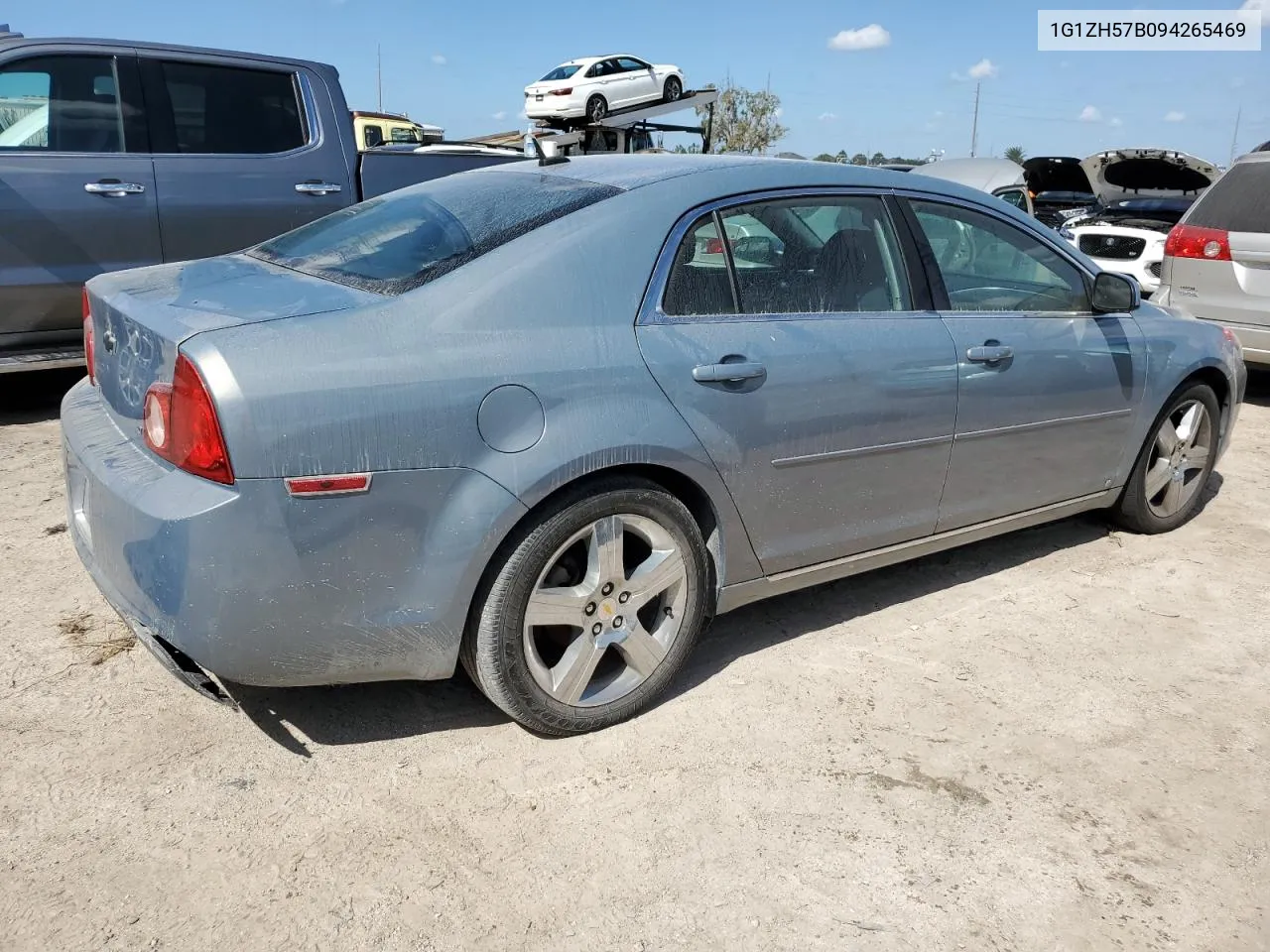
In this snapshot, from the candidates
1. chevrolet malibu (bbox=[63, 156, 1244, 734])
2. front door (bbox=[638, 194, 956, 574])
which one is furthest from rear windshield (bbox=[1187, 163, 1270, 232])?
front door (bbox=[638, 194, 956, 574])

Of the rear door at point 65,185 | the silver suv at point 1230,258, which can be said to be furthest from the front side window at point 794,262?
the silver suv at point 1230,258

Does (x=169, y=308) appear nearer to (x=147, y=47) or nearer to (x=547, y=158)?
(x=547, y=158)

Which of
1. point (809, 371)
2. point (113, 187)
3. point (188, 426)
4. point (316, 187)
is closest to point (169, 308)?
point (188, 426)

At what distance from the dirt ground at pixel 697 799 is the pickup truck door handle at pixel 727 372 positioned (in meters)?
0.96

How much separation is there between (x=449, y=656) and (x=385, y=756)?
0.37m

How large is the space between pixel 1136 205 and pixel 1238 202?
14.0 ft

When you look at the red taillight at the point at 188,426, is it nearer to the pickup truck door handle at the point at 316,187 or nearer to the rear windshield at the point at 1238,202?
the pickup truck door handle at the point at 316,187

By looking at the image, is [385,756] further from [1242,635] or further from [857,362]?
[1242,635]

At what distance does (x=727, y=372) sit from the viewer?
2900 millimetres

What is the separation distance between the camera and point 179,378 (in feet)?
7.70

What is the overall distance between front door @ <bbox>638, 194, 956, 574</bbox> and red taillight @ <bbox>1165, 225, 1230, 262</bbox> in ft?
15.4

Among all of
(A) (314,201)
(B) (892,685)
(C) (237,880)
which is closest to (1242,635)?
(B) (892,685)

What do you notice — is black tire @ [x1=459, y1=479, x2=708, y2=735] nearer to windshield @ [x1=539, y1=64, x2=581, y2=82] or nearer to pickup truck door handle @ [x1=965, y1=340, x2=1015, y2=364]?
pickup truck door handle @ [x1=965, y1=340, x2=1015, y2=364]

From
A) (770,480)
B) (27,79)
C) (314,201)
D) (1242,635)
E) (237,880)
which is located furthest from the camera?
(314,201)
